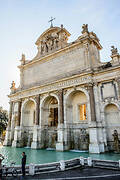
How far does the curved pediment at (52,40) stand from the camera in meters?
22.7

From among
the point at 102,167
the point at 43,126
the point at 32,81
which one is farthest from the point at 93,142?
the point at 32,81

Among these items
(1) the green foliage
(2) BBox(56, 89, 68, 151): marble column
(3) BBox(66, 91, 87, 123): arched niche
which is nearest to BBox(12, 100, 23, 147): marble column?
(2) BBox(56, 89, 68, 151): marble column

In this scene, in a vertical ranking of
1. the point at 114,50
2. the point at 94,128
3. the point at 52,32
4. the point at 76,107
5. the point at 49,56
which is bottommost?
the point at 94,128

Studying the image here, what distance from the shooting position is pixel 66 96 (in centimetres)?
1903

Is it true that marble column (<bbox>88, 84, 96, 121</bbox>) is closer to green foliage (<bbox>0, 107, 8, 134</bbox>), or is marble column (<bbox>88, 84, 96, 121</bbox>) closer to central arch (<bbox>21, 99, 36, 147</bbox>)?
central arch (<bbox>21, 99, 36, 147</bbox>)

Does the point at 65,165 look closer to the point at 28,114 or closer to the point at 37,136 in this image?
the point at 37,136

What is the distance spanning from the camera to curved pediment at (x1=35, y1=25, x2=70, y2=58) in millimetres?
22688

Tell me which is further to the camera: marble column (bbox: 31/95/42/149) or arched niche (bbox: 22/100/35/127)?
arched niche (bbox: 22/100/35/127)

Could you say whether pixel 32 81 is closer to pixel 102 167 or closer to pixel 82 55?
pixel 82 55

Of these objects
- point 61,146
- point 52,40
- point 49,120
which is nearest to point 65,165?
point 61,146

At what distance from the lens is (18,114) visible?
24.2m

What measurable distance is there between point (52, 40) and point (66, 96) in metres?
11.0

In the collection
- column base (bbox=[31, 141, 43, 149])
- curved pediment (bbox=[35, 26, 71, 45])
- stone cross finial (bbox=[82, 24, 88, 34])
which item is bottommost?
column base (bbox=[31, 141, 43, 149])

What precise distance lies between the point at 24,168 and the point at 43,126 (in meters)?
13.5
